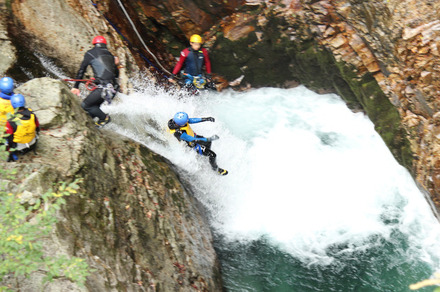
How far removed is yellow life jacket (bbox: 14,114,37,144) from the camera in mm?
5372

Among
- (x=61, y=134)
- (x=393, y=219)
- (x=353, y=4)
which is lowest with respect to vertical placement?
(x=393, y=219)

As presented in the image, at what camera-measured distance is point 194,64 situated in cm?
1005

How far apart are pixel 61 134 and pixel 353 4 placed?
7.21 meters

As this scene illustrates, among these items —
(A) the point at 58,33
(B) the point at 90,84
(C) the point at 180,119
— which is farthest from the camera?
(A) the point at 58,33

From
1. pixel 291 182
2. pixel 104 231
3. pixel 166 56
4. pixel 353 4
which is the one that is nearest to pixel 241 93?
pixel 166 56

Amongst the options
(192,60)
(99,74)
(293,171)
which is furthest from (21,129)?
(293,171)

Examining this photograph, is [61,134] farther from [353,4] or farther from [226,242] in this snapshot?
[353,4]

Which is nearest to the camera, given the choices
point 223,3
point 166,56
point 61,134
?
point 61,134

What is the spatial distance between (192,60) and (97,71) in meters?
2.93

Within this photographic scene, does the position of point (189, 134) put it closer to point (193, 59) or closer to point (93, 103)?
point (93, 103)

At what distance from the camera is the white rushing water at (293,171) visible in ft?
28.3

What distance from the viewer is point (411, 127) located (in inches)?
324

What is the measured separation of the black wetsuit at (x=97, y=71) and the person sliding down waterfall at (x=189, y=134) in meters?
1.65

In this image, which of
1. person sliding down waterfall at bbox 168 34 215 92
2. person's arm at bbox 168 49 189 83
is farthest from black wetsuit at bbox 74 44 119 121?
person sliding down waterfall at bbox 168 34 215 92
